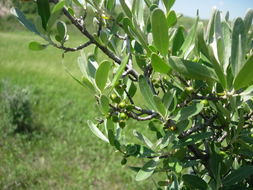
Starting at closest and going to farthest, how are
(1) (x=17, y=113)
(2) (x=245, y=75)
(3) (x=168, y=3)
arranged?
(2) (x=245, y=75)
(3) (x=168, y=3)
(1) (x=17, y=113)

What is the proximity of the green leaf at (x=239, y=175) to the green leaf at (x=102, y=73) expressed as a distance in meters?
0.39

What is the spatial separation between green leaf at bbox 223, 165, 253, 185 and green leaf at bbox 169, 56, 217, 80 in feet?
1.07

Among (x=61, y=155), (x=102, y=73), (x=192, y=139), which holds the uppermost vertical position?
(x=102, y=73)

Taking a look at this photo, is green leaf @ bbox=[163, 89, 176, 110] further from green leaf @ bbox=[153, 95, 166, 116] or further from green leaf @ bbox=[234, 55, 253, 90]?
green leaf @ bbox=[234, 55, 253, 90]

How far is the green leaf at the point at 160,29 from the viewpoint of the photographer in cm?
52

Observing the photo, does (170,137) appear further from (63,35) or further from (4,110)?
(4,110)

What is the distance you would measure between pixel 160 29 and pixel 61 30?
32cm

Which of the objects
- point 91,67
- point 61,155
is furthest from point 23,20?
point 61,155

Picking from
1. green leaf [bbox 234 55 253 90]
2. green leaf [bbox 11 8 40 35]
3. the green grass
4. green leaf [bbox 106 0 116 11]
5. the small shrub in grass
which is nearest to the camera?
green leaf [bbox 234 55 253 90]

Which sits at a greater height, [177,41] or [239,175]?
[177,41]

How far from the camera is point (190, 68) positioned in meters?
0.54

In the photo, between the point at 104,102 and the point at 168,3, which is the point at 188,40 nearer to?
the point at 168,3

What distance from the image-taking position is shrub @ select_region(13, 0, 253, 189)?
55cm

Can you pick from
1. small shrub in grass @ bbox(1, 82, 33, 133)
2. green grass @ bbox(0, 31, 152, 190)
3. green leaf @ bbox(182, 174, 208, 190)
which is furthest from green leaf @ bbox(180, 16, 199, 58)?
small shrub in grass @ bbox(1, 82, 33, 133)
